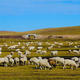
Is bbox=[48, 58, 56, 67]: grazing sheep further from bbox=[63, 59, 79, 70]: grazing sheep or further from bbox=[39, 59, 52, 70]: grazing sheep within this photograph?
bbox=[63, 59, 79, 70]: grazing sheep


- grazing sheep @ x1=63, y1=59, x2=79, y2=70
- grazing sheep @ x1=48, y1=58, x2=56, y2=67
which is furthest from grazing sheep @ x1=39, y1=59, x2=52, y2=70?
grazing sheep @ x1=63, y1=59, x2=79, y2=70

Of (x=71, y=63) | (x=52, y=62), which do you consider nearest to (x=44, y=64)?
(x=52, y=62)

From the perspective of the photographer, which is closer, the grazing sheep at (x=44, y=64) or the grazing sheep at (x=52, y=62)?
the grazing sheep at (x=44, y=64)

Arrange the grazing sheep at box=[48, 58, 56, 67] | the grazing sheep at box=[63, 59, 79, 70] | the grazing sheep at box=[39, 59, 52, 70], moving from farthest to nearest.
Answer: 1. the grazing sheep at box=[48, 58, 56, 67]
2. the grazing sheep at box=[63, 59, 79, 70]
3. the grazing sheep at box=[39, 59, 52, 70]

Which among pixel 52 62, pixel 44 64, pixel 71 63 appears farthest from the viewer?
pixel 52 62

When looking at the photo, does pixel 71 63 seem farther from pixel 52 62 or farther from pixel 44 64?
pixel 44 64

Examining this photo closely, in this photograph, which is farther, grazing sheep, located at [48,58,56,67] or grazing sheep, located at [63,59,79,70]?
grazing sheep, located at [48,58,56,67]

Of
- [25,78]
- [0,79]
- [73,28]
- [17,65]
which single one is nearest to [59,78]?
[25,78]

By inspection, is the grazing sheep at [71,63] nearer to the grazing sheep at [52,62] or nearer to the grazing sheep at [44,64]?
the grazing sheep at [52,62]

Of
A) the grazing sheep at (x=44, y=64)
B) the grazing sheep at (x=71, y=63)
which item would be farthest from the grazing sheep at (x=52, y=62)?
the grazing sheep at (x=71, y=63)

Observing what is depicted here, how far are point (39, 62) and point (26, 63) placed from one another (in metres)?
4.99

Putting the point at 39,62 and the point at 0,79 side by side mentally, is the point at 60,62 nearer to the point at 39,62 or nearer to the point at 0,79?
the point at 39,62

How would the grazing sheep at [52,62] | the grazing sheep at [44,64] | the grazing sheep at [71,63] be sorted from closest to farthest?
1. the grazing sheep at [44,64]
2. the grazing sheep at [71,63]
3. the grazing sheep at [52,62]

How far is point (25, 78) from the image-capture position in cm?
2153
